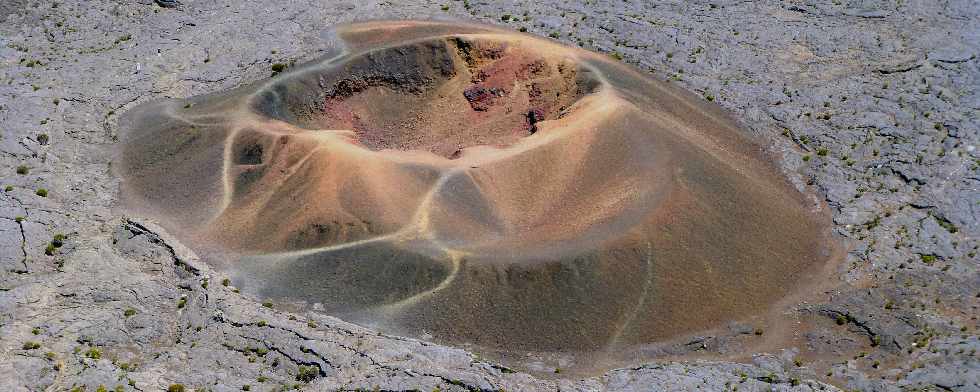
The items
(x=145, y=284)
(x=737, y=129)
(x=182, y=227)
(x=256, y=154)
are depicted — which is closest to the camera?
(x=145, y=284)

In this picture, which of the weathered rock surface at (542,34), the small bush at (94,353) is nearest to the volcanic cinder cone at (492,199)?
the weathered rock surface at (542,34)

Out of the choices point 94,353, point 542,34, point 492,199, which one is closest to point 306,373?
point 94,353

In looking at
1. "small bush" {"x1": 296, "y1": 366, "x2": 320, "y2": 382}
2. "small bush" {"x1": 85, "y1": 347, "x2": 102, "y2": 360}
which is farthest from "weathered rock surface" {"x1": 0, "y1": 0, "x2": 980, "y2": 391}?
"small bush" {"x1": 85, "y1": 347, "x2": 102, "y2": 360}

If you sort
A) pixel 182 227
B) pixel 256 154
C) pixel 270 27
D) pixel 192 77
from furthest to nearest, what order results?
1. pixel 270 27
2. pixel 192 77
3. pixel 256 154
4. pixel 182 227

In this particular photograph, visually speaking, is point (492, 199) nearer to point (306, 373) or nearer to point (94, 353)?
point (306, 373)

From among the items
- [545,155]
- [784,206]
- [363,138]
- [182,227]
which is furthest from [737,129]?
[182,227]

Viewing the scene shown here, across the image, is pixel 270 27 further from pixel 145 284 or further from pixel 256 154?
pixel 145 284

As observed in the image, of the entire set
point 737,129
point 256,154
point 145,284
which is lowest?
point 145,284

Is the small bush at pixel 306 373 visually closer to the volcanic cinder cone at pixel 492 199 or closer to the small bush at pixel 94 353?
the volcanic cinder cone at pixel 492 199
